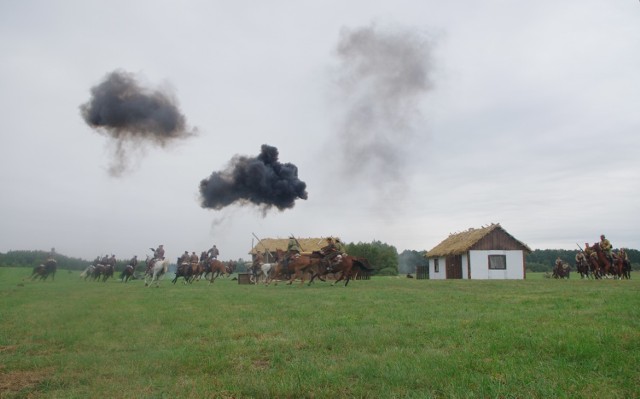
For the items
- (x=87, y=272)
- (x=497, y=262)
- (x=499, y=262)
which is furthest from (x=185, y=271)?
(x=499, y=262)

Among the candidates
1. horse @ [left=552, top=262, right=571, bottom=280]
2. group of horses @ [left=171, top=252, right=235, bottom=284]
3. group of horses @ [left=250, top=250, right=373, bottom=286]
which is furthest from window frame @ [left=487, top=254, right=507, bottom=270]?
group of horses @ [left=171, top=252, right=235, bottom=284]

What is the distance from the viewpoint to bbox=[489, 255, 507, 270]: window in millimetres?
42156

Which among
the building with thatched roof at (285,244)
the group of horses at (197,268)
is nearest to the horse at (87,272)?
the group of horses at (197,268)

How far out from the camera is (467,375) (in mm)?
5047

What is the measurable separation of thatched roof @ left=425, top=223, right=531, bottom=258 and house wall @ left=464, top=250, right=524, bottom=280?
1031 mm

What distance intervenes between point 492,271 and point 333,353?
3906 cm

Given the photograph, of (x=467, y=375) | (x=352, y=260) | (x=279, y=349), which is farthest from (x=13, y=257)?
(x=467, y=375)

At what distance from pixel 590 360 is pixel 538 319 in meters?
3.41

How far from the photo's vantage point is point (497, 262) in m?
42.3

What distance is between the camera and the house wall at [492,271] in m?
41.9

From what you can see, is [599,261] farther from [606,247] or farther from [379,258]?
[379,258]

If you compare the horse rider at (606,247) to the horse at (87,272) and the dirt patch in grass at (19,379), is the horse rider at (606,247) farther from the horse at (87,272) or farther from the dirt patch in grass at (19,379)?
the horse at (87,272)

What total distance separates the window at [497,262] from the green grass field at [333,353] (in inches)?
1268

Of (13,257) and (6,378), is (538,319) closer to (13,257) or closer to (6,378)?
(6,378)
